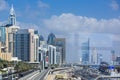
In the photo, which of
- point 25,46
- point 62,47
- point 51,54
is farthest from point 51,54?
point 25,46

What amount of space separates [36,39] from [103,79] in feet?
129

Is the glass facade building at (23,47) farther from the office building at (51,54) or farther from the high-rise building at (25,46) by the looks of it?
the office building at (51,54)

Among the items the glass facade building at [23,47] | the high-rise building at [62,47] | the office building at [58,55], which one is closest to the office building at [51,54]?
the office building at [58,55]

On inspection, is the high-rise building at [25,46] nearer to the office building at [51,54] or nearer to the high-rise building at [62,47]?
the office building at [51,54]

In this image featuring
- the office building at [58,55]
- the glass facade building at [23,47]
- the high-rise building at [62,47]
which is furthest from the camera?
the office building at [58,55]

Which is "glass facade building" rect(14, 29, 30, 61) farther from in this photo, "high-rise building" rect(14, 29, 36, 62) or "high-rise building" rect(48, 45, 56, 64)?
"high-rise building" rect(48, 45, 56, 64)

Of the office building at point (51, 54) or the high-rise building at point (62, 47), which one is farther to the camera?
the high-rise building at point (62, 47)

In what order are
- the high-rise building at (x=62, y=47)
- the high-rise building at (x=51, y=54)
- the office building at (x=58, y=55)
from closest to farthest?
1. the high-rise building at (x=51, y=54)
2. the high-rise building at (x=62, y=47)
3. the office building at (x=58, y=55)

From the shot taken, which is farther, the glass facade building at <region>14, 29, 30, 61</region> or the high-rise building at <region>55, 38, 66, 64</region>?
the high-rise building at <region>55, 38, 66, 64</region>

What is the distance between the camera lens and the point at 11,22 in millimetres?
75062

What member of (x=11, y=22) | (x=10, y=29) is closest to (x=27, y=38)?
(x=10, y=29)

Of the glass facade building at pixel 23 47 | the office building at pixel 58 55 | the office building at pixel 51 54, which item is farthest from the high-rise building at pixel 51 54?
the glass facade building at pixel 23 47

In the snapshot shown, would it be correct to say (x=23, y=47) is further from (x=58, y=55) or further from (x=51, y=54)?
(x=58, y=55)

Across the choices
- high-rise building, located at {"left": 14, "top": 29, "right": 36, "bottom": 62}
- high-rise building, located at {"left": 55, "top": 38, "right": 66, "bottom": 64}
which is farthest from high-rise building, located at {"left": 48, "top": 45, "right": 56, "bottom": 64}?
high-rise building, located at {"left": 14, "top": 29, "right": 36, "bottom": 62}
